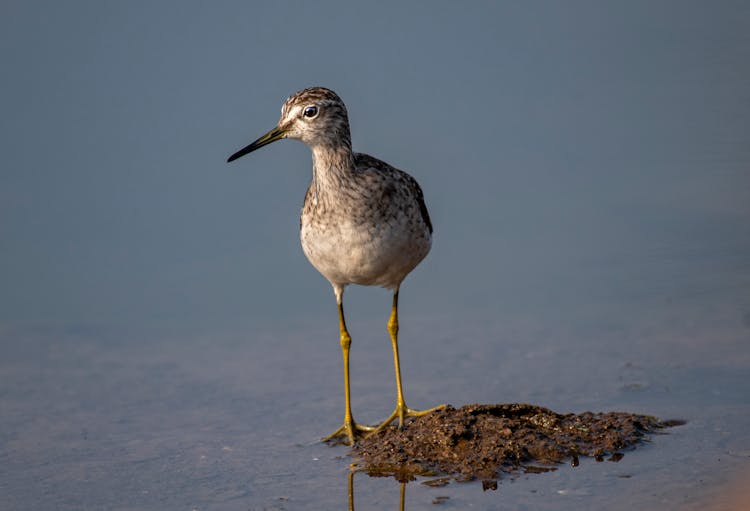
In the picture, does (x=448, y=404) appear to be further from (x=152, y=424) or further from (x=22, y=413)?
(x=22, y=413)

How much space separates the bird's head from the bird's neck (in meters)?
0.04

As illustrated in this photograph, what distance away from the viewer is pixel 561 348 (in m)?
12.2

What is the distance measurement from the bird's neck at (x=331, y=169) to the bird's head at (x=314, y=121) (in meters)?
0.04

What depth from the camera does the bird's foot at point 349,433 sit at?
10.4m

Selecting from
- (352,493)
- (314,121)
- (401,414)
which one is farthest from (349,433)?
(314,121)

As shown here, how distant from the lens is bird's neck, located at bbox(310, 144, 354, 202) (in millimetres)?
9984

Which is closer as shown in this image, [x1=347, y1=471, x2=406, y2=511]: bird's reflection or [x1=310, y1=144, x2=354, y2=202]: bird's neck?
[x1=347, y1=471, x2=406, y2=511]: bird's reflection

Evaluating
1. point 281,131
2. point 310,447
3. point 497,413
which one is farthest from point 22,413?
point 497,413

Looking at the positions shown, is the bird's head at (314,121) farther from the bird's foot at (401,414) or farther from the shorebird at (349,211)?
the bird's foot at (401,414)

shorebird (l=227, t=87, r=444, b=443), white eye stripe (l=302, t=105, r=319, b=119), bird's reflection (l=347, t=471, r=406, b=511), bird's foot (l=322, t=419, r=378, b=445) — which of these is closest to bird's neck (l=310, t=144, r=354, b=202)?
shorebird (l=227, t=87, r=444, b=443)

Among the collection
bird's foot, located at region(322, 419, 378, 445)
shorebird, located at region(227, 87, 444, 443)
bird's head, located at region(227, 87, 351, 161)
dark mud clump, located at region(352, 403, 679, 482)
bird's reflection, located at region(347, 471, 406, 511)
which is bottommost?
bird's reflection, located at region(347, 471, 406, 511)

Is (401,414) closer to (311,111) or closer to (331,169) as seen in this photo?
(331,169)

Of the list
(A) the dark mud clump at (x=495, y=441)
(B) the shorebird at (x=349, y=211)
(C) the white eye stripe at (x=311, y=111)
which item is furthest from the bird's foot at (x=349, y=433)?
(C) the white eye stripe at (x=311, y=111)

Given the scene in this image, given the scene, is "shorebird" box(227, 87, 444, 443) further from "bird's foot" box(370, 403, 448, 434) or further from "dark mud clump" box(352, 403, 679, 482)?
"dark mud clump" box(352, 403, 679, 482)
